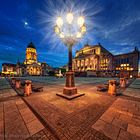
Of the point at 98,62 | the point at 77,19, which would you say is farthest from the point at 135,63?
the point at 77,19

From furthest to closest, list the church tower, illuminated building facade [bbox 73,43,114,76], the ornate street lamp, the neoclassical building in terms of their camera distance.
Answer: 1. the church tower
2. the neoclassical building
3. illuminated building facade [bbox 73,43,114,76]
4. the ornate street lamp

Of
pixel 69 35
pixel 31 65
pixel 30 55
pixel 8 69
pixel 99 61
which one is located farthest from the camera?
pixel 30 55

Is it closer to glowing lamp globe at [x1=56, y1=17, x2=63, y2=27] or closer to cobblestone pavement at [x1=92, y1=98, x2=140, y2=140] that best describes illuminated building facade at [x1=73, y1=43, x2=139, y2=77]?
glowing lamp globe at [x1=56, y1=17, x2=63, y2=27]

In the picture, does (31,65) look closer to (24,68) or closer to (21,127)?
(24,68)

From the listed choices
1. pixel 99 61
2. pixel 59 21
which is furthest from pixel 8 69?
pixel 59 21

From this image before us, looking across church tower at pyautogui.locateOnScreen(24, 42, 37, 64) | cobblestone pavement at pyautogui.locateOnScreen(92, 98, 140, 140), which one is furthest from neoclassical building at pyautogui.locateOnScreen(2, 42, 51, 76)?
cobblestone pavement at pyautogui.locateOnScreen(92, 98, 140, 140)

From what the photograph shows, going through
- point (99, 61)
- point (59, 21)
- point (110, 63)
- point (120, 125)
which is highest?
point (99, 61)

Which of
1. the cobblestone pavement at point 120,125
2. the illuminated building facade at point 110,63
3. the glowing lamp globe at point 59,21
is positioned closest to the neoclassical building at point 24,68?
the illuminated building facade at point 110,63

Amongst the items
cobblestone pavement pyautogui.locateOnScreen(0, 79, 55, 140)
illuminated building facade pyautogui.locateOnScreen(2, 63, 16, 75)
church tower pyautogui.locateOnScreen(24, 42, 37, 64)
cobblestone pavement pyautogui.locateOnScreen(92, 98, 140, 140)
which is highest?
church tower pyautogui.locateOnScreen(24, 42, 37, 64)

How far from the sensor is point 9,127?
2691mm

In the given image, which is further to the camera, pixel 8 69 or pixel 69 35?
pixel 8 69

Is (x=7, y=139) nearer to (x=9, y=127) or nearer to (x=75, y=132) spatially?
(x=9, y=127)

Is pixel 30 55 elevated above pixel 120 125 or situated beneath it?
elevated above

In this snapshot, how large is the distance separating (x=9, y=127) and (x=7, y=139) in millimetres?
562
